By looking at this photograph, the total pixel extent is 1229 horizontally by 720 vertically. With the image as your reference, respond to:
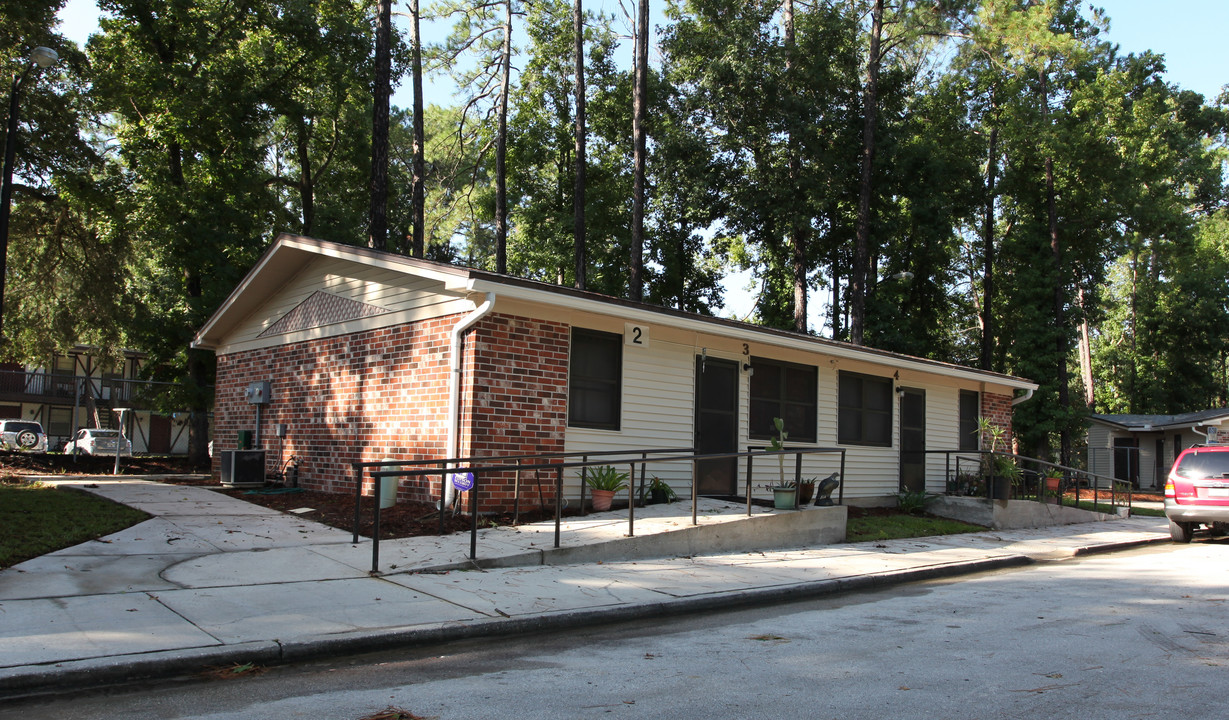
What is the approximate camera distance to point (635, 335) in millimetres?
12273

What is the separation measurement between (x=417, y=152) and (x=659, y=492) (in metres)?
16.0

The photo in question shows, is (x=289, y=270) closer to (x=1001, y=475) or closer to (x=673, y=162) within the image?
(x=1001, y=475)

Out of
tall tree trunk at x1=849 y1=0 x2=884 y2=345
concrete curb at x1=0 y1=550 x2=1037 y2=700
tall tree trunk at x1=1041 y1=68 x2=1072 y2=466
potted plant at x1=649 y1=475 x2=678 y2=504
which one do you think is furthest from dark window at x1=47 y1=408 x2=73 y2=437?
tall tree trunk at x1=1041 y1=68 x2=1072 y2=466

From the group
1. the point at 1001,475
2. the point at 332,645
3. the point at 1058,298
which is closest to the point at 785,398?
the point at 1001,475

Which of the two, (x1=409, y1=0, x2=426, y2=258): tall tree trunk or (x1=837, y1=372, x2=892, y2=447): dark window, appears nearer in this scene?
(x1=837, y1=372, x2=892, y2=447): dark window

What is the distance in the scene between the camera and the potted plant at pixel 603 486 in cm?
1129

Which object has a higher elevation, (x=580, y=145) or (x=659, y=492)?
(x=580, y=145)

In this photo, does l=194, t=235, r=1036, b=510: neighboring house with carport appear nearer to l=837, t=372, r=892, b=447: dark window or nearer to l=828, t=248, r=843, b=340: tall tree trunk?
l=837, t=372, r=892, b=447: dark window

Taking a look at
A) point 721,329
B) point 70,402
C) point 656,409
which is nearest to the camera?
point 656,409

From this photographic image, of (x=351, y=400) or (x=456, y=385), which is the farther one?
(x=351, y=400)

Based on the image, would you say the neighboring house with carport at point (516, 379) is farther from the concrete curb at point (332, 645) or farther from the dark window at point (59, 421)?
the dark window at point (59, 421)

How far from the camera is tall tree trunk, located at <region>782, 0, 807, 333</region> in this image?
28594 mm

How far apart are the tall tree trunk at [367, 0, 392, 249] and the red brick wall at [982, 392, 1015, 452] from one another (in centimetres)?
1437

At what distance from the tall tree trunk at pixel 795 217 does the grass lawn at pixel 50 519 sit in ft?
74.3
